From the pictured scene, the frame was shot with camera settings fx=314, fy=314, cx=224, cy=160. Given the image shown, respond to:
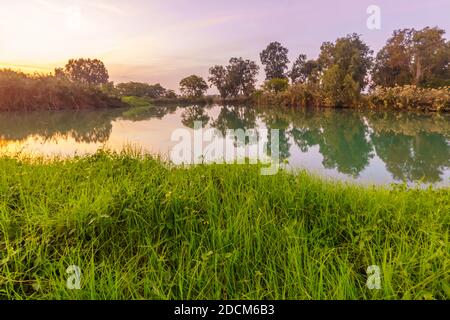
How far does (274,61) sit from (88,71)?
30536 millimetres

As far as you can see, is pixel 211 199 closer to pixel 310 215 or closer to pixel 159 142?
pixel 310 215

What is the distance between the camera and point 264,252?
89.1 inches

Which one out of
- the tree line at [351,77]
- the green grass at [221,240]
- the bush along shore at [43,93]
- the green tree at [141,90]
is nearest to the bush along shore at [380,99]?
the tree line at [351,77]

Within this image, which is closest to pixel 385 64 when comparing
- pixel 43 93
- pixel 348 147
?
pixel 348 147

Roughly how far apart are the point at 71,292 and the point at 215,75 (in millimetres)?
43936

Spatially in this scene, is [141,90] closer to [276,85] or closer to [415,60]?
[276,85]

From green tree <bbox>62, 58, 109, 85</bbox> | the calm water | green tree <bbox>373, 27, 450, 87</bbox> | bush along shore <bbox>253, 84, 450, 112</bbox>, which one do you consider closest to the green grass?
the calm water

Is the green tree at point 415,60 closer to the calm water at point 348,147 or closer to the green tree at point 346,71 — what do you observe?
the green tree at point 346,71

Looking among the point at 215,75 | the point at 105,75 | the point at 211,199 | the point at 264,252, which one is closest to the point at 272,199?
the point at 211,199

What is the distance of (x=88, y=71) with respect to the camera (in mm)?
51156

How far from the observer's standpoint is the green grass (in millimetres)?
1867

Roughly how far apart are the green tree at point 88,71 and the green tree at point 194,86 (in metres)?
14.8

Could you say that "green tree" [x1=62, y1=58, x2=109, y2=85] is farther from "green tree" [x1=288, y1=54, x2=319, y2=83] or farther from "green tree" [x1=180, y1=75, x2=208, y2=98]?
"green tree" [x1=288, y1=54, x2=319, y2=83]

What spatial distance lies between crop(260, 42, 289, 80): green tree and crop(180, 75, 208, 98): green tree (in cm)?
986
